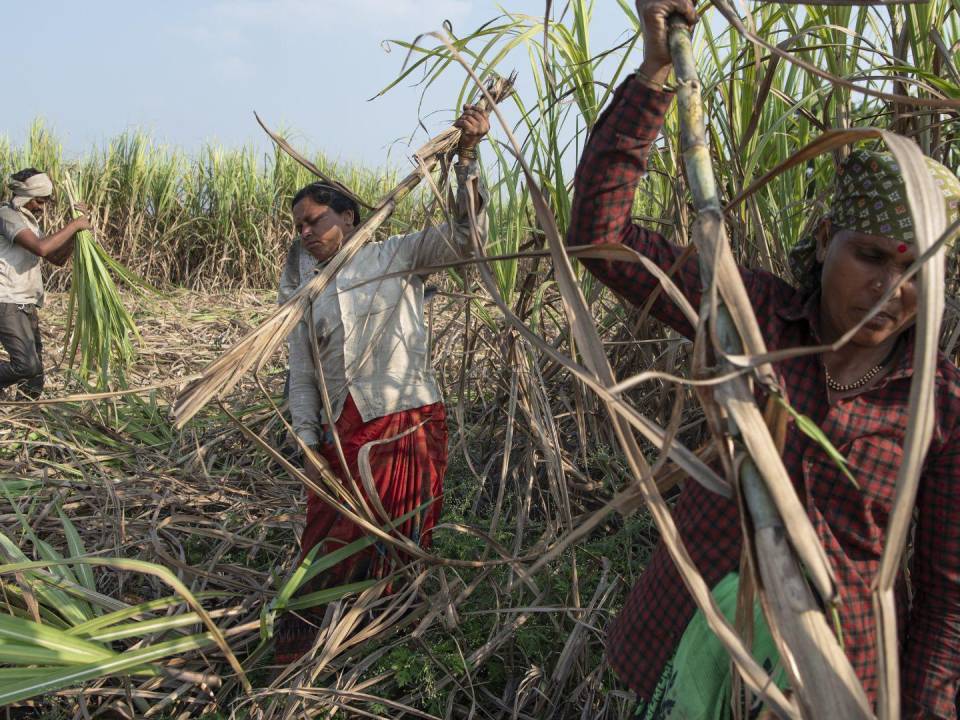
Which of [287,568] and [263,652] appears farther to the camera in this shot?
[287,568]

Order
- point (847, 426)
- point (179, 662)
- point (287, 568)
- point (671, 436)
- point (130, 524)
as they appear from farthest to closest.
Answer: point (130, 524) < point (287, 568) < point (179, 662) < point (847, 426) < point (671, 436)

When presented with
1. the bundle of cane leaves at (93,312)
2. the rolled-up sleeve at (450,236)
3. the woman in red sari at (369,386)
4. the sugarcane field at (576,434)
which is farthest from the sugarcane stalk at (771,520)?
the bundle of cane leaves at (93,312)

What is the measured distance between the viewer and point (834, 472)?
38.7 inches

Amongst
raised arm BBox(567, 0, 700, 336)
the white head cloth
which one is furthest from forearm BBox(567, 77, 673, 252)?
the white head cloth

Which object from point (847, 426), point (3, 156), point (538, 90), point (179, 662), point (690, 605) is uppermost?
point (3, 156)

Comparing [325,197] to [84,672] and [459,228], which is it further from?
[84,672]

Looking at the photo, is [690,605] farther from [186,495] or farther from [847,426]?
[186,495]

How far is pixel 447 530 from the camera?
2.57 metres

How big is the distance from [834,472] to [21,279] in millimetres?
4251

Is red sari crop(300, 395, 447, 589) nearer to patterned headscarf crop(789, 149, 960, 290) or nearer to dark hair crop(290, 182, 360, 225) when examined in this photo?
dark hair crop(290, 182, 360, 225)

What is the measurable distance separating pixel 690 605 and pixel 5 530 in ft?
7.65

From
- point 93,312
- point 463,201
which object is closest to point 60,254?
point 93,312

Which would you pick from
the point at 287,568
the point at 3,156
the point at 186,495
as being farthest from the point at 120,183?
the point at 287,568

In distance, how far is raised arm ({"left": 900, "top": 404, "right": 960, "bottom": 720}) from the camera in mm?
978
